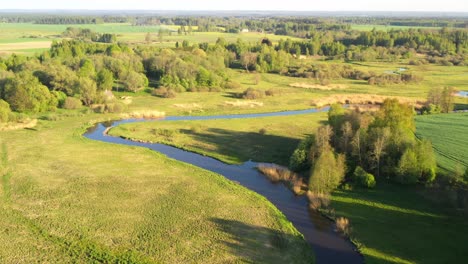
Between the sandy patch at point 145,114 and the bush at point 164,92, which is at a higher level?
the bush at point 164,92

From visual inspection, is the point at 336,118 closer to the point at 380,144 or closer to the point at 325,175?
the point at 380,144

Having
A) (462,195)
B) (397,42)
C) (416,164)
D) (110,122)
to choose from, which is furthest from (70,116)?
(397,42)

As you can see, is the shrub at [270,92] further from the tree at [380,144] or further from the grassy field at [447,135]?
the tree at [380,144]

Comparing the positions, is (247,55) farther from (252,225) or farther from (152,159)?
(252,225)

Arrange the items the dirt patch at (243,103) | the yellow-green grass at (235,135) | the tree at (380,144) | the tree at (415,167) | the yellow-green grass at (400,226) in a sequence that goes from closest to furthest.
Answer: the yellow-green grass at (400,226) → the tree at (415,167) → the tree at (380,144) → the yellow-green grass at (235,135) → the dirt patch at (243,103)

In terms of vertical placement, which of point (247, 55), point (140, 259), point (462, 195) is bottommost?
point (140, 259)

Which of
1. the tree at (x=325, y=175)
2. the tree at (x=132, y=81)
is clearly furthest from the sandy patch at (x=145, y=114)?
the tree at (x=325, y=175)
